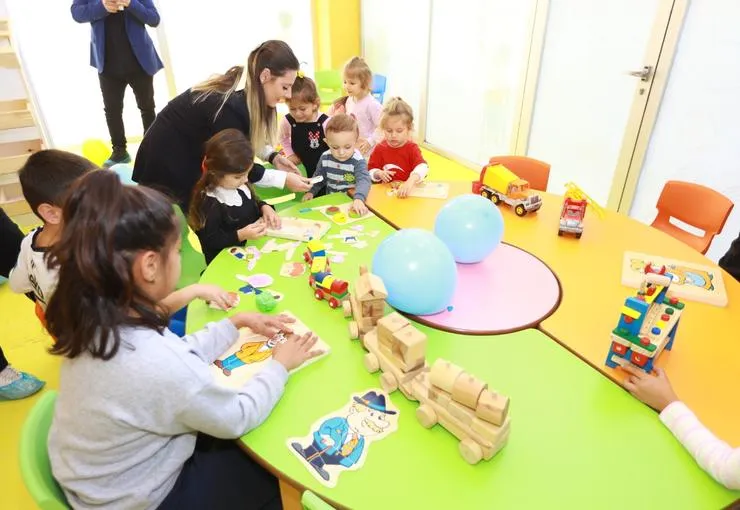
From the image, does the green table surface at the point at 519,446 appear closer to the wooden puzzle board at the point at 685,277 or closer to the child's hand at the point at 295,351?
the child's hand at the point at 295,351

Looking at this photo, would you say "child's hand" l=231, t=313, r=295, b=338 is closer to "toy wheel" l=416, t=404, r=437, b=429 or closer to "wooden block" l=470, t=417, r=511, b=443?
"toy wheel" l=416, t=404, r=437, b=429

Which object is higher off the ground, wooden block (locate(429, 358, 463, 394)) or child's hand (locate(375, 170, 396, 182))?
wooden block (locate(429, 358, 463, 394))

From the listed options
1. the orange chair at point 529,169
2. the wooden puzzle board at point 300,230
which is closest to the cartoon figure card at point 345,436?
the wooden puzzle board at point 300,230

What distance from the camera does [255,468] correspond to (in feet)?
3.90

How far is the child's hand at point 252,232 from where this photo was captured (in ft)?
5.93

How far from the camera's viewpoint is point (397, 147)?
267 cm

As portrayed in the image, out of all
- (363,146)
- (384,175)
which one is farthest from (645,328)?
(363,146)

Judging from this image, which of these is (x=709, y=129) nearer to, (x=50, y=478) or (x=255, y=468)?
(x=255, y=468)

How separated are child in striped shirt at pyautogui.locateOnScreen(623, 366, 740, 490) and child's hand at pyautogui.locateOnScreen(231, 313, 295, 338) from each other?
0.89 meters

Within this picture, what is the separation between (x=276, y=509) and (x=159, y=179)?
5.31ft

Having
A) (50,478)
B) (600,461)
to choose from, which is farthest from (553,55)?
(50,478)

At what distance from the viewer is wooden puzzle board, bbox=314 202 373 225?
6.53 ft

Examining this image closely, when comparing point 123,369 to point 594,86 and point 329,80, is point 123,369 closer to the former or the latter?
point 594,86

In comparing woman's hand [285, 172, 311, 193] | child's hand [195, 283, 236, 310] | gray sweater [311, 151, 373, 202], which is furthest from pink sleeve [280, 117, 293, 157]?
child's hand [195, 283, 236, 310]
